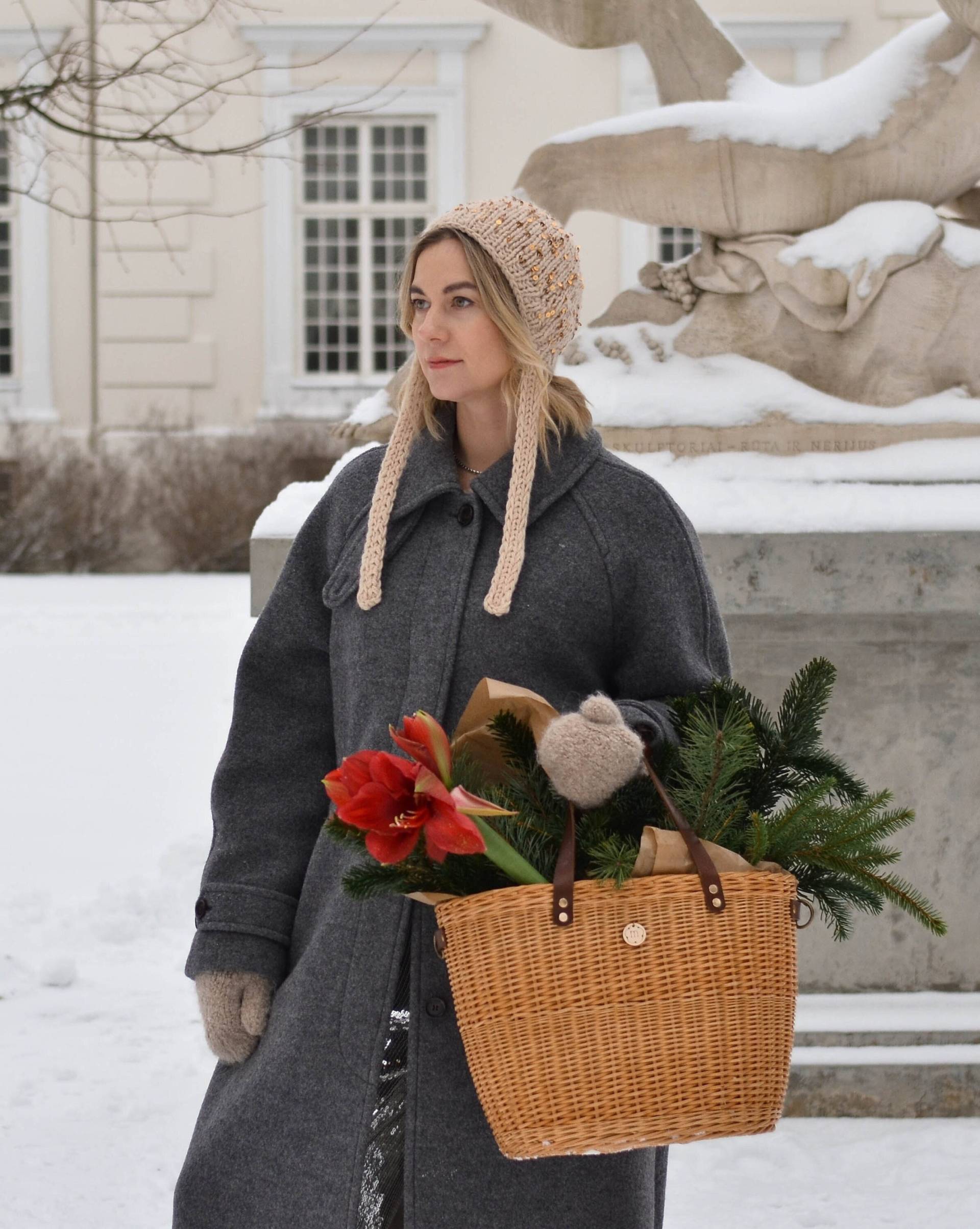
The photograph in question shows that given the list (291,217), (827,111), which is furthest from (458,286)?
(291,217)

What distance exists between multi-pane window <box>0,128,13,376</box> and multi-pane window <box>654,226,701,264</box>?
6.87 metres

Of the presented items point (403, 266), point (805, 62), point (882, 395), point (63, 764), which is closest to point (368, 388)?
point (805, 62)

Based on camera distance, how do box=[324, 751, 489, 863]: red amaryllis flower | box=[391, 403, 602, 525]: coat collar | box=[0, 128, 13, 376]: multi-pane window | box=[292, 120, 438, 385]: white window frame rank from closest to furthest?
box=[324, 751, 489, 863]: red amaryllis flower
box=[391, 403, 602, 525]: coat collar
box=[292, 120, 438, 385]: white window frame
box=[0, 128, 13, 376]: multi-pane window

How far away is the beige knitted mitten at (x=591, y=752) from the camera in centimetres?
159

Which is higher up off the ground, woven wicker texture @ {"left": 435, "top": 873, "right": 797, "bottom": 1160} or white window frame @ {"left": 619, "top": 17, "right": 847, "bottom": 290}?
white window frame @ {"left": 619, "top": 17, "right": 847, "bottom": 290}

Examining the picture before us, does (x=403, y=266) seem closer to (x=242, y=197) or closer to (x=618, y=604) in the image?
(x=618, y=604)

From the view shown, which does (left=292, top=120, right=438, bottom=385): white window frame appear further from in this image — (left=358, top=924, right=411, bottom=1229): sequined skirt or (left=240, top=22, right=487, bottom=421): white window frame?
(left=358, top=924, right=411, bottom=1229): sequined skirt

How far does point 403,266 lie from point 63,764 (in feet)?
18.3

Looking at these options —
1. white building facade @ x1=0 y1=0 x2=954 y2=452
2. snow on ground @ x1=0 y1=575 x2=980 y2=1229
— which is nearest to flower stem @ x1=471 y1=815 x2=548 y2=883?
snow on ground @ x1=0 y1=575 x2=980 y2=1229

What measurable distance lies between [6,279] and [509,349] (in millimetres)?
16555

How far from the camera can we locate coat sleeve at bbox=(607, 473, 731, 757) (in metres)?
1.91

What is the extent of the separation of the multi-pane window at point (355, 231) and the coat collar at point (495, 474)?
1498cm

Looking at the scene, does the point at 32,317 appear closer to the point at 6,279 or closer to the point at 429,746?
the point at 6,279

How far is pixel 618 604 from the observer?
1.94m
